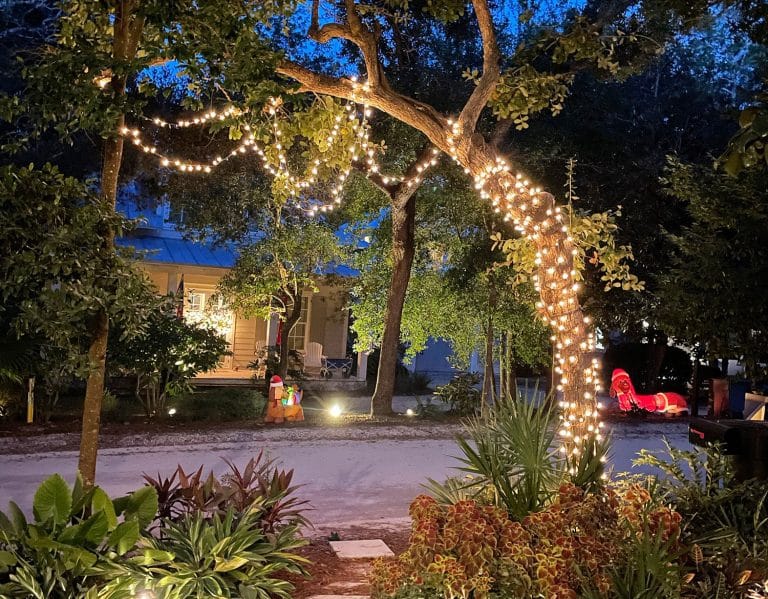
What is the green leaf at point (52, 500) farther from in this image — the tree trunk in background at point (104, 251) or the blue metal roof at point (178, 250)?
the blue metal roof at point (178, 250)

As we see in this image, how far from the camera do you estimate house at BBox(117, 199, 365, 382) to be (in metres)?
17.8

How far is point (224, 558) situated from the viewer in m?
4.60

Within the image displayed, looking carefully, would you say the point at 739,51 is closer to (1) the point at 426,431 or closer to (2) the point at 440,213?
(2) the point at 440,213

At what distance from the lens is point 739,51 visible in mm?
21609

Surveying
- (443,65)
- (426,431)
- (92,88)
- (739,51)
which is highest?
(739,51)

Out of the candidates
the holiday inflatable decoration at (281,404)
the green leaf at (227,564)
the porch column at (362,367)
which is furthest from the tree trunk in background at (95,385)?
the porch column at (362,367)

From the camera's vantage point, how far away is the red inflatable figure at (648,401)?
1697 centimetres

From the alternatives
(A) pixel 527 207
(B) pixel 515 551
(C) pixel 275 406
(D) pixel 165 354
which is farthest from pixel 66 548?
(C) pixel 275 406

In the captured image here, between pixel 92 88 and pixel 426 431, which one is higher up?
pixel 92 88

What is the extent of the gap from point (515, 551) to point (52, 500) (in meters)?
2.68

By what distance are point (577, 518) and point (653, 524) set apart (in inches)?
25.3

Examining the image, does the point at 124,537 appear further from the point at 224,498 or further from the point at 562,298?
the point at 562,298

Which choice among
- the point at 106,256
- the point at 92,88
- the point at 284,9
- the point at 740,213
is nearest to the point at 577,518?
the point at 106,256

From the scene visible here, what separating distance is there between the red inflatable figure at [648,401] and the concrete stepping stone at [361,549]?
1193 centimetres
